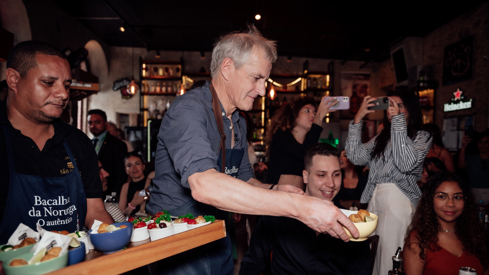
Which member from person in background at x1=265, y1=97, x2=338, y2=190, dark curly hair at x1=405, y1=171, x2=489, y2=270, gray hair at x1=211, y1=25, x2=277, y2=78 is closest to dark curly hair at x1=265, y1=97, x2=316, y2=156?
person in background at x1=265, y1=97, x2=338, y2=190

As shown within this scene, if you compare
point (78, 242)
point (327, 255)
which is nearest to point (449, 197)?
point (327, 255)

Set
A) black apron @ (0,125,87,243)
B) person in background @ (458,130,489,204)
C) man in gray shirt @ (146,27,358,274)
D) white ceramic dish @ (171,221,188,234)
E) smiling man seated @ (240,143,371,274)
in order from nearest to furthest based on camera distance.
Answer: man in gray shirt @ (146,27,358,274)
white ceramic dish @ (171,221,188,234)
black apron @ (0,125,87,243)
smiling man seated @ (240,143,371,274)
person in background @ (458,130,489,204)

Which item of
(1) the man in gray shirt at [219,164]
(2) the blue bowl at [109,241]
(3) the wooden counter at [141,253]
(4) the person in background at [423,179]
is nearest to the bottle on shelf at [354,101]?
(4) the person in background at [423,179]

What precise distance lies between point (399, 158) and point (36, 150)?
2181 millimetres

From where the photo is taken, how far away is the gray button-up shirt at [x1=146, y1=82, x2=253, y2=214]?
979 mm

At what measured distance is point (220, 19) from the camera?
6.61 m

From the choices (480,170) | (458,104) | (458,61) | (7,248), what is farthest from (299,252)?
(458,61)

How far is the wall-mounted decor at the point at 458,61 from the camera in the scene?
580 centimetres

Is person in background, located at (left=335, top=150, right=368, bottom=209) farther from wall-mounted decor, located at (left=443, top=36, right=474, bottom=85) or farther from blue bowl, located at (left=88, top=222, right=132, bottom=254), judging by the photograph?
wall-mounted decor, located at (left=443, top=36, right=474, bottom=85)

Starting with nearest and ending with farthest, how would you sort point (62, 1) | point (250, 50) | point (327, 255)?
1. point (250, 50)
2. point (327, 255)
3. point (62, 1)

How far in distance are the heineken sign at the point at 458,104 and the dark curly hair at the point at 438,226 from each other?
464 centimetres

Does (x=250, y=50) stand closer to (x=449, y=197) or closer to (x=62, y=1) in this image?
(x=449, y=197)

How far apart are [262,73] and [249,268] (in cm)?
114

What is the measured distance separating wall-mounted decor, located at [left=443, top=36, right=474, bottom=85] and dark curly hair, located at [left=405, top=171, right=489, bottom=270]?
4.80m
